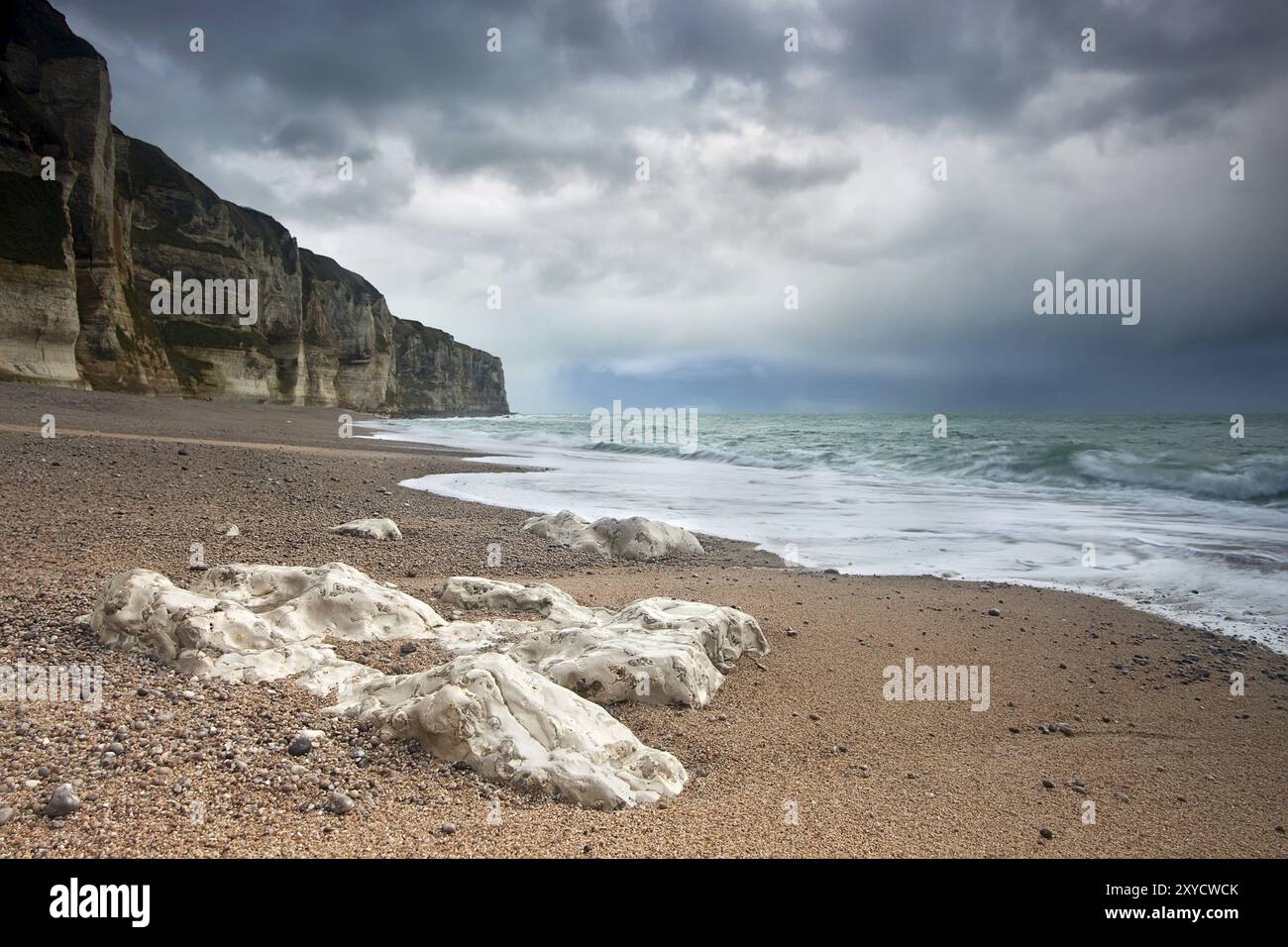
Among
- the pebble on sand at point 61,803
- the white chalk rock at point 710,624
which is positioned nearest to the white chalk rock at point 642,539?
the white chalk rock at point 710,624

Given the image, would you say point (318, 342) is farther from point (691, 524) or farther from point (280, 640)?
point (280, 640)

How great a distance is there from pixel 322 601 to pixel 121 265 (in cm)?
3753

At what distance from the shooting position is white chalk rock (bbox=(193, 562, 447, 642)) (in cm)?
405

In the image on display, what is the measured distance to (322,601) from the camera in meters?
4.17

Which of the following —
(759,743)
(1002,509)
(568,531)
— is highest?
(568,531)

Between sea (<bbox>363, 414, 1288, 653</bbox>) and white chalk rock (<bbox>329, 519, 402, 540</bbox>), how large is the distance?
3885mm

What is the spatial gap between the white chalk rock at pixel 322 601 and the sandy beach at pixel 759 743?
236mm

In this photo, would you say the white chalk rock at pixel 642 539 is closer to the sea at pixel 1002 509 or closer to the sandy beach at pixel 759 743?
the sandy beach at pixel 759 743

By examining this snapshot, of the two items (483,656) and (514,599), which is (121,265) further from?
(483,656)

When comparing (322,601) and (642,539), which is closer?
(322,601)

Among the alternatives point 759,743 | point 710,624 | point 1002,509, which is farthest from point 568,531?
point 1002,509

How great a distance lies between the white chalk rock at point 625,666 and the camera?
359cm
